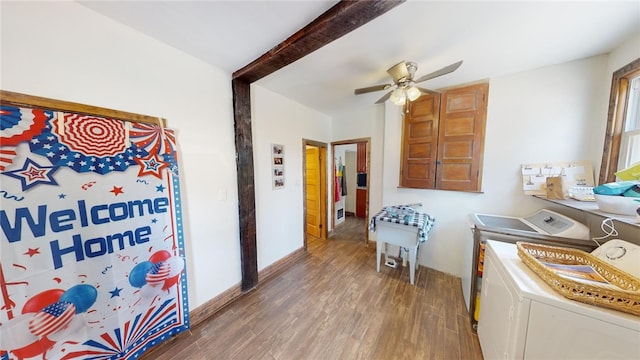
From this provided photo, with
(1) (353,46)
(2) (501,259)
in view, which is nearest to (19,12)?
(1) (353,46)

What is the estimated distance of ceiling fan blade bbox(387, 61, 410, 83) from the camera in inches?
66.2

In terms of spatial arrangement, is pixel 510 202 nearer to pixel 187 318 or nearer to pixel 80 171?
pixel 187 318

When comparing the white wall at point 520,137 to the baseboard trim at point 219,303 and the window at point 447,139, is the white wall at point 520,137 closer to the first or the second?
the window at point 447,139

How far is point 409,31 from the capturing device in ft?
4.48

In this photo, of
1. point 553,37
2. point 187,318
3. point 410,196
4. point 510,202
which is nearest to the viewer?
point 553,37

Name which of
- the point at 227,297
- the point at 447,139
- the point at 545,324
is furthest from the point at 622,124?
the point at 227,297

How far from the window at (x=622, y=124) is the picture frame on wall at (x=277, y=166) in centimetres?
332

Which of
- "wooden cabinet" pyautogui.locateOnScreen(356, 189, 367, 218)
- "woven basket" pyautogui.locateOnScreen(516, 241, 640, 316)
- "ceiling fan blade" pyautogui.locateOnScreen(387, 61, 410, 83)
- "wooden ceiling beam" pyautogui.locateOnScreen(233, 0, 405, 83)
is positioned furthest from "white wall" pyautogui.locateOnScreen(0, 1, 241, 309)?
"wooden cabinet" pyautogui.locateOnScreen(356, 189, 367, 218)

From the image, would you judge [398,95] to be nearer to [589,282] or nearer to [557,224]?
[589,282]

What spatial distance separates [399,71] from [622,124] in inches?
76.9

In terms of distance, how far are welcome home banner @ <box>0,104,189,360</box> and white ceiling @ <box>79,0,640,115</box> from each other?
0.80 m

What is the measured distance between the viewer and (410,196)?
276cm

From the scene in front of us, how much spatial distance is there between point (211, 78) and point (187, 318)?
7.48ft

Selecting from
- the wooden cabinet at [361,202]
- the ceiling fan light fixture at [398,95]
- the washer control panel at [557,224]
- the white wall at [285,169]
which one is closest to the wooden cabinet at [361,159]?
the wooden cabinet at [361,202]
